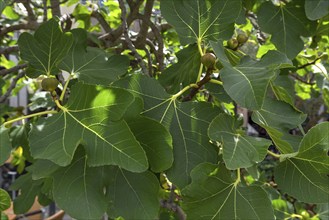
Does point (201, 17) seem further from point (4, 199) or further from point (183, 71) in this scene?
point (4, 199)

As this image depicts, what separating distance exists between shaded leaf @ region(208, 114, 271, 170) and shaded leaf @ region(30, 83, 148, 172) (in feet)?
0.41

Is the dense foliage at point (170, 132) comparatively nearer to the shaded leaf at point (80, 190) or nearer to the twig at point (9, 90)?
the shaded leaf at point (80, 190)

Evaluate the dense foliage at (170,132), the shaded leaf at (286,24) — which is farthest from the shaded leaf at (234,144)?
the shaded leaf at (286,24)

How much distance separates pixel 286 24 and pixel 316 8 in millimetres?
117

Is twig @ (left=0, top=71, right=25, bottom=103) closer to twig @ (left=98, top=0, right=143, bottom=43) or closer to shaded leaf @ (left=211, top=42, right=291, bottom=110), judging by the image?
twig @ (left=98, top=0, right=143, bottom=43)

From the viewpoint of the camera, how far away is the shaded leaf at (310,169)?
79cm

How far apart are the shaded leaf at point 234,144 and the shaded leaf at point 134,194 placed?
0.13 m

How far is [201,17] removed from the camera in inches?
35.8

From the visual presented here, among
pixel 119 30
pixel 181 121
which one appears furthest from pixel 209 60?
pixel 119 30

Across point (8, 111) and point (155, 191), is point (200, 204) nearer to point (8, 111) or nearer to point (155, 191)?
point (155, 191)

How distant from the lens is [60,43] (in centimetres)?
84

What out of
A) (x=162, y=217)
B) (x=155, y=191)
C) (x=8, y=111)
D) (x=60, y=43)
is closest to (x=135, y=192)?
(x=155, y=191)

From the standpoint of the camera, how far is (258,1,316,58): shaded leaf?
1109mm

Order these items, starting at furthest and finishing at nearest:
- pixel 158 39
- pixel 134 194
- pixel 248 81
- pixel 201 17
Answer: pixel 158 39, pixel 201 17, pixel 134 194, pixel 248 81
